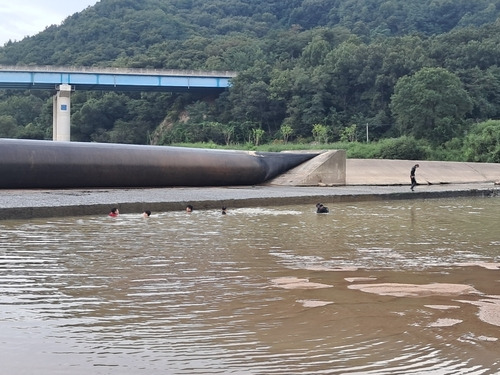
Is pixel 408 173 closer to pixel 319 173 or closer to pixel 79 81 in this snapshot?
pixel 319 173

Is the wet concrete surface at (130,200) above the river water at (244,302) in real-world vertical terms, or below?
above

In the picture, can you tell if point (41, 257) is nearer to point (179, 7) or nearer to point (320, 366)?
point (320, 366)

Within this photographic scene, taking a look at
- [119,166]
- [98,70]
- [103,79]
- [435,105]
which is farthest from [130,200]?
[103,79]

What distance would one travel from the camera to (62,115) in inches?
2453

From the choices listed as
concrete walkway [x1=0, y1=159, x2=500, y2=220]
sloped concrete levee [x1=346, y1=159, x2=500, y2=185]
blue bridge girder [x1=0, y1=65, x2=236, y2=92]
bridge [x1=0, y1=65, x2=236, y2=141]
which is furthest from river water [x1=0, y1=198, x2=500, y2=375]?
blue bridge girder [x1=0, y1=65, x2=236, y2=92]

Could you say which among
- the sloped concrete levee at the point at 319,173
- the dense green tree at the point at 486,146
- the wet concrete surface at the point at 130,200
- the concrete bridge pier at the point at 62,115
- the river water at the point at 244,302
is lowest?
the river water at the point at 244,302

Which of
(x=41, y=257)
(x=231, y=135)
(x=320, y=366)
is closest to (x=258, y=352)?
(x=320, y=366)

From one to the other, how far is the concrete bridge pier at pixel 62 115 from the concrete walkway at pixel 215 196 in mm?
40589

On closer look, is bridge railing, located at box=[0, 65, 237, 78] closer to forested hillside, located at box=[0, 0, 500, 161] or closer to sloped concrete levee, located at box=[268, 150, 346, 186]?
forested hillside, located at box=[0, 0, 500, 161]

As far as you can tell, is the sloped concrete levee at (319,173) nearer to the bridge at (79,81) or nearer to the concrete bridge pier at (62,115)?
the concrete bridge pier at (62,115)

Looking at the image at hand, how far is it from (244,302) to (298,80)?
227 feet

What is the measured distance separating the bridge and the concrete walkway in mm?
40852

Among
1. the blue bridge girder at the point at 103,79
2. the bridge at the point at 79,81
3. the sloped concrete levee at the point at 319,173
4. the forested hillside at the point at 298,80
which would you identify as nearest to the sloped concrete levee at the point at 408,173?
the sloped concrete levee at the point at 319,173

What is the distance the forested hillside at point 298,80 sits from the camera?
5700cm
